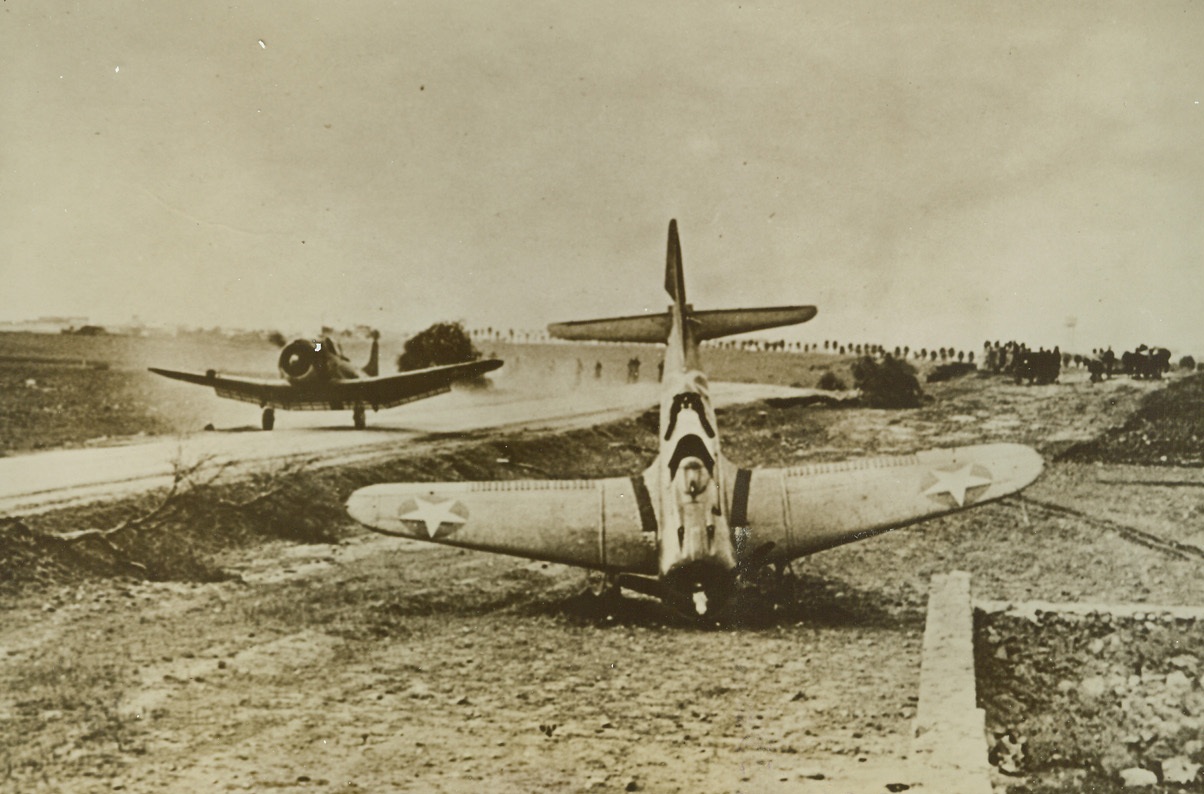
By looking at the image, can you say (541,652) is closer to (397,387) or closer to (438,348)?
(438,348)

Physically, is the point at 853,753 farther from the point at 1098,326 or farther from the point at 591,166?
the point at 591,166

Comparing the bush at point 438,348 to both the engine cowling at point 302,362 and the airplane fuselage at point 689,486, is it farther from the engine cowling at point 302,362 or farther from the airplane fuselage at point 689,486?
the airplane fuselage at point 689,486

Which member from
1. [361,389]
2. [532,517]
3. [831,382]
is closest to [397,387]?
[361,389]

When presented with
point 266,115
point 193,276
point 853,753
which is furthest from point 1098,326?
point 193,276

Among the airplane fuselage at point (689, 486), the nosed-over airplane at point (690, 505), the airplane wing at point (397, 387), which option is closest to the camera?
the airplane fuselage at point (689, 486)

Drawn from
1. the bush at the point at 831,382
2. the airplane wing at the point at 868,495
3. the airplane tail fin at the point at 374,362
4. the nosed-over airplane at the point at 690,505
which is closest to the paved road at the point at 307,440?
the bush at the point at 831,382

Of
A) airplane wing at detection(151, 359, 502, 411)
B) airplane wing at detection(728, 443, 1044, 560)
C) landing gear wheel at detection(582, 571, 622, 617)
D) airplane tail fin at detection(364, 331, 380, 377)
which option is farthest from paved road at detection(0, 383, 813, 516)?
landing gear wheel at detection(582, 571, 622, 617)

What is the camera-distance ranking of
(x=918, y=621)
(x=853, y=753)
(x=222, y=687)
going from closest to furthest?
(x=853, y=753), (x=222, y=687), (x=918, y=621)
